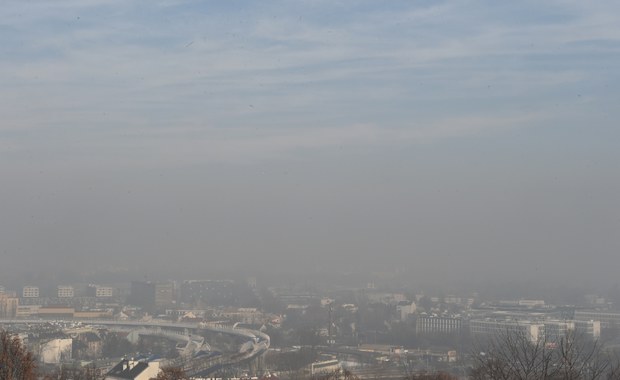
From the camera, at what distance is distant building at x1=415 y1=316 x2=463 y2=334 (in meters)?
47.5

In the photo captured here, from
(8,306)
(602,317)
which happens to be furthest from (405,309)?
(8,306)

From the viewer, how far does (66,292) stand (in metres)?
74.0

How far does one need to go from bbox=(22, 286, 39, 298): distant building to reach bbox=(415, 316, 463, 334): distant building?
31.8m

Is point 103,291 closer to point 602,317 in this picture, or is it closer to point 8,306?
point 8,306

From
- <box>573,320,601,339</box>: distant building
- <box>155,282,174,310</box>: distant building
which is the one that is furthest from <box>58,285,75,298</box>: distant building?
<box>573,320,601,339</box>: distant building

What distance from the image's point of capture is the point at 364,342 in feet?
152

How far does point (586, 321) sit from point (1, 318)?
106ft

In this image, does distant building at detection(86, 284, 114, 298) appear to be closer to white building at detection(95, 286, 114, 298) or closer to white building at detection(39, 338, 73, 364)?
white building at detection(95, 286, 114, 298)

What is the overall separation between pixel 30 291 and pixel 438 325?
1357 inches

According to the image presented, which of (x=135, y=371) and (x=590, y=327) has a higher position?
(x=590, y=327)

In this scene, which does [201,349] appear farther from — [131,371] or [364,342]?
[131,371]

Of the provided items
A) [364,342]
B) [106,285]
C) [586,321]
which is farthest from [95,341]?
[106,285]

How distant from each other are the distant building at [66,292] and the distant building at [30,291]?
1.55m

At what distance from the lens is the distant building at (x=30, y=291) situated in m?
71.9
